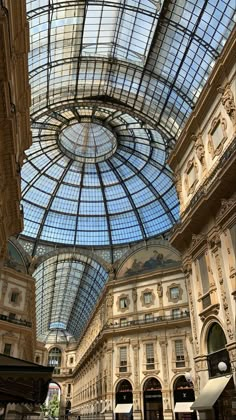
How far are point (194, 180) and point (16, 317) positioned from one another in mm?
30154

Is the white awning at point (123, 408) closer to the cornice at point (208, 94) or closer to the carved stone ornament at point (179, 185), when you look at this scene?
the carved stone ornament at point (179, 185)

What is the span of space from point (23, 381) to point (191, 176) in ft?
64.6

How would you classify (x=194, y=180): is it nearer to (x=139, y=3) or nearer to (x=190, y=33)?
(x=190, y=33)

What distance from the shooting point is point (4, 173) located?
71.7 ft

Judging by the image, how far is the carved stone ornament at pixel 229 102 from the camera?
70.6 feet

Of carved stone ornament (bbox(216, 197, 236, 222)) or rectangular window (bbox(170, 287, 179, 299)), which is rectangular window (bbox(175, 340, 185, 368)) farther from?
carved stone ornament (bbox(216, 197, 236, 222))

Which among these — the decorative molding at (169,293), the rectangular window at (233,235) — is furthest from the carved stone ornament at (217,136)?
the decorative molding at (169,293)

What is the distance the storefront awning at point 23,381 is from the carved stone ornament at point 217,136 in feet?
55.6

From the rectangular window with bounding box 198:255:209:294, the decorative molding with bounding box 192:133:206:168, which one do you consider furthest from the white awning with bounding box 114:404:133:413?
the decorative molding with bounding box 192:133:206:168

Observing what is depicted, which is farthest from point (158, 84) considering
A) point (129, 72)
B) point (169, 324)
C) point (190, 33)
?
point (169, 324)

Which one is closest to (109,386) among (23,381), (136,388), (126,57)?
(136,388)

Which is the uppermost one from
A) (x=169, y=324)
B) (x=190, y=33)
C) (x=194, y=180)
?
(x=190, y=33)

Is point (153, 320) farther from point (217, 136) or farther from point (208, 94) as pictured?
point (208, 94)

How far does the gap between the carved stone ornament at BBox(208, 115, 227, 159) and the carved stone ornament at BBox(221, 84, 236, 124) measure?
3.11 feet
